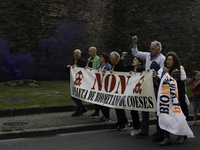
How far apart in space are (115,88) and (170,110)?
76.5 inches

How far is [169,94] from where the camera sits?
266 inches

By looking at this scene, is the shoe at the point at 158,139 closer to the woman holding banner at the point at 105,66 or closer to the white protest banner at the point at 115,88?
the white protest banner at the point at 115,88

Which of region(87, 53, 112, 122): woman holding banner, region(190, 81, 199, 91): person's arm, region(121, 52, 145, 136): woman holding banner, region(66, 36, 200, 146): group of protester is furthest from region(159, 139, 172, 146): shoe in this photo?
region(190, 81, 199, 91): person's arm

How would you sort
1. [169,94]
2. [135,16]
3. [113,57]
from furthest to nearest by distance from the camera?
[135,16] → [113,57] → [169,94]

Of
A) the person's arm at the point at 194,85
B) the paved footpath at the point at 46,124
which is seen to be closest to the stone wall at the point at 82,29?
the paved footpath at the point at 46,124

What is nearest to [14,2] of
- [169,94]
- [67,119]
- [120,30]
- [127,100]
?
[120,30]

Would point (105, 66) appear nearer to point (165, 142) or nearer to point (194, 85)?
point (194, 85)

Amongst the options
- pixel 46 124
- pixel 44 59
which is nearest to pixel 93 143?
pixel 46 124

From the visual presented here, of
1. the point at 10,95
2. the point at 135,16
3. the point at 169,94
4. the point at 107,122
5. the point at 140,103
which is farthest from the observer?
the point at 135,16

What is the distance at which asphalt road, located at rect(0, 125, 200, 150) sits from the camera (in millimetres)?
6609

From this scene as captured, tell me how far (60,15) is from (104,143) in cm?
1514

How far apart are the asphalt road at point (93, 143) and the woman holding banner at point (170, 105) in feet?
0.86

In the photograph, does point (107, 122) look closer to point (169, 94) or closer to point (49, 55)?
point (169, 94)

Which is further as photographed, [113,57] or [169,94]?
[113,57]
